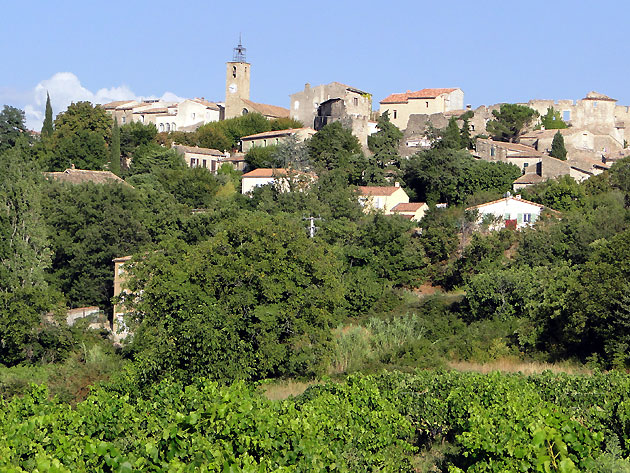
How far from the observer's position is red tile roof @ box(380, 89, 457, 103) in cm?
7328

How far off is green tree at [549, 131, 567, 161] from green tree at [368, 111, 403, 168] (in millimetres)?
10510

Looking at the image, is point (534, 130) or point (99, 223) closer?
point (99, 223)

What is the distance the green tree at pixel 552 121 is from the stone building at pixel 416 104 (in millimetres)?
8338

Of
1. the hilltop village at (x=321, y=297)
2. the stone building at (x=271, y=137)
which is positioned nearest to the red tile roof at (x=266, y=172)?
the hilltop village at (x=321, y=297)

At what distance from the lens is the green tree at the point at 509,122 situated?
67.6 meters

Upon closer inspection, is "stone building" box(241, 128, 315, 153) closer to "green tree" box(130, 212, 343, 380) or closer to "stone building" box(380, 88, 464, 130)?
"stone building" box(380, 88, 464, 130)

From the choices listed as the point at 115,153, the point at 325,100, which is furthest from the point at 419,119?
the point at 115,153

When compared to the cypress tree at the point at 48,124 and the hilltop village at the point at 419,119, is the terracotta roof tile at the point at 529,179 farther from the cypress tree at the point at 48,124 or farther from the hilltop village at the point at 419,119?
the cypress tree at the point at 48,124

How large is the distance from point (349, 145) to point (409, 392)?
4263 cm

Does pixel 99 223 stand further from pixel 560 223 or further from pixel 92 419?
pixel 92 419

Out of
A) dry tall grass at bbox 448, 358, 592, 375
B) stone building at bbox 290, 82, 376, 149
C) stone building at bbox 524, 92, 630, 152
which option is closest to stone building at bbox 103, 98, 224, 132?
stone building at bbox 290, 82, 376, 149

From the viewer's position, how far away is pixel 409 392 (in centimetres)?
1772

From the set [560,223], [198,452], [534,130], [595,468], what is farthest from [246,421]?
[534,130]

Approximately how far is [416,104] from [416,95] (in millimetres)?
1166
